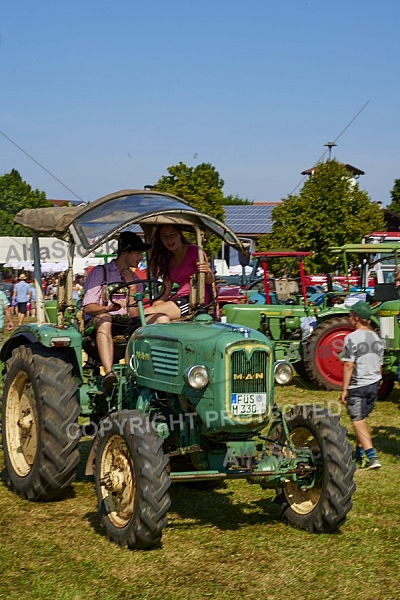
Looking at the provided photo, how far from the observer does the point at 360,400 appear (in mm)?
7590

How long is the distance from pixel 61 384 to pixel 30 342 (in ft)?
2.80

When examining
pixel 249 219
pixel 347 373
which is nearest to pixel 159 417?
pixel 347 373

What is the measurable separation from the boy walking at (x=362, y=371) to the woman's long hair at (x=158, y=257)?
1.71m

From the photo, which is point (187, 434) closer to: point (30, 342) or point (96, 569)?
point (96, 569)

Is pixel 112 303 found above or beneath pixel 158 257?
beneath

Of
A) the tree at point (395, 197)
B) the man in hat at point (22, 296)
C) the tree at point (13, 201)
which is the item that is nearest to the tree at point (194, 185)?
the man in hat at point (22, 296)

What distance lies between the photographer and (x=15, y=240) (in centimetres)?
3088

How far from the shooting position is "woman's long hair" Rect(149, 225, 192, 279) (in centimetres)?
694

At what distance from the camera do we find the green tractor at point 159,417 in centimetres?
509

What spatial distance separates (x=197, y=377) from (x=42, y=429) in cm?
141

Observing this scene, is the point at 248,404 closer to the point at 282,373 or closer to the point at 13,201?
the point at 282,373

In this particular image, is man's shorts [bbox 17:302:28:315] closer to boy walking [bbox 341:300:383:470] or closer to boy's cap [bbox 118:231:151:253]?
boy walking [bbox 341:300:383:470]

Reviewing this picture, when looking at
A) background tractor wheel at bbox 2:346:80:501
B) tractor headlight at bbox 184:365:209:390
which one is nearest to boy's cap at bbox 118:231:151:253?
background tractor wheel at bbox 2:346:80:501

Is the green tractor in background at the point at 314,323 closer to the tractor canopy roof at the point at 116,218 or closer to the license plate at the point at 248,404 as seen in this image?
the tractor canopy roof at the point at 116,218
